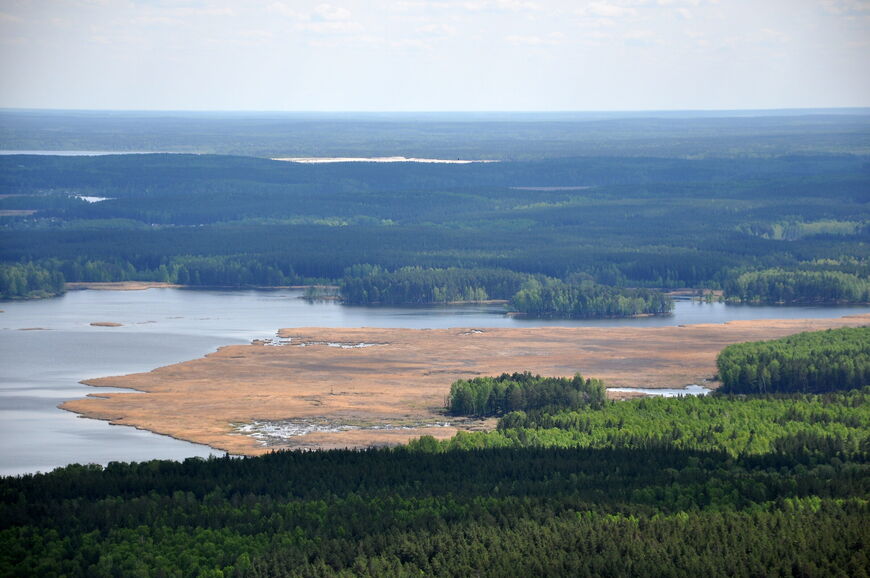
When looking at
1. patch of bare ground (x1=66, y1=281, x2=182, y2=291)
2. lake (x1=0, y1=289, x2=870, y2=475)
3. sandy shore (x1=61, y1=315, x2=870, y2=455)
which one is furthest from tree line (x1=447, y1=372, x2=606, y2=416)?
patch of bare ground (x1=66, y1=281, x2=182, y2=291)

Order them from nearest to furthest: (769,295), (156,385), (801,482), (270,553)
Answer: (270,553)
(801,482)
(156,385)
(769,295)

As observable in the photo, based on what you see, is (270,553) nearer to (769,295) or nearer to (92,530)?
(92,530)

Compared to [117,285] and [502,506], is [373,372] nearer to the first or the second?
[502,506]

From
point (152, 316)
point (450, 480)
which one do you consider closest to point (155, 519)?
point (450, 480)

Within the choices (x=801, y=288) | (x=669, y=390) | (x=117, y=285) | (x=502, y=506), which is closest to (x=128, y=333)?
(x=117, y=285)

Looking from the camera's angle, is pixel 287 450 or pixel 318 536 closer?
pixel 318 536

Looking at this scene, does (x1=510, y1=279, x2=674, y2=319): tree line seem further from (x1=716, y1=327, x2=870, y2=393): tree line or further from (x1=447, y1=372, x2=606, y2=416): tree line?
(x1=447, y1=372, x2=606, y2=416): tree line

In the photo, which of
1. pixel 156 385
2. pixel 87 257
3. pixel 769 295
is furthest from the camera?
pixel 87 257
